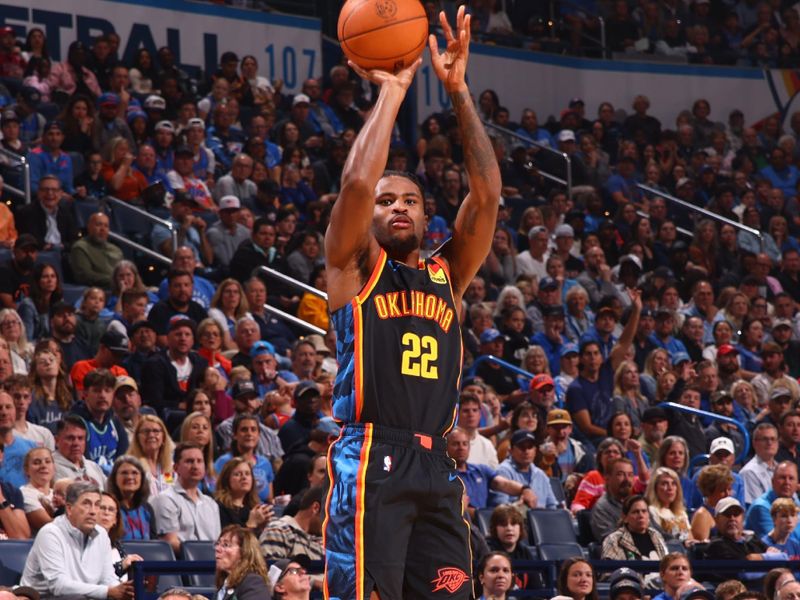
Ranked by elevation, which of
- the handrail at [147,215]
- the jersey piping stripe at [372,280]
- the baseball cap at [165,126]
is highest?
the jersey piping stripe at [372,280]

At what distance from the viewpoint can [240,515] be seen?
9773 mm

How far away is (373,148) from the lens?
4719 millimetres

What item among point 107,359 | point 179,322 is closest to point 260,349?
point 179,322

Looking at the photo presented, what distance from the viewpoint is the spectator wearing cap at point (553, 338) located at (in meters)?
14.5

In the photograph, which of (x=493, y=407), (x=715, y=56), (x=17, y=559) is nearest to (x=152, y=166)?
(x=493, y=407)

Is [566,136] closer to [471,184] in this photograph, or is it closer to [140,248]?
[140,248]

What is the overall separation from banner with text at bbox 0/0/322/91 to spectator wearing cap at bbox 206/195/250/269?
12.9 ft

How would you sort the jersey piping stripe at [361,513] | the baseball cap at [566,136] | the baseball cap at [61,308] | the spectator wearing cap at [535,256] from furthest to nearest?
the baseball cap at [566,136], the spectator wearing cap at [535,256], the baseball cap at [61,308], the jersey piping stripe at [361,513]

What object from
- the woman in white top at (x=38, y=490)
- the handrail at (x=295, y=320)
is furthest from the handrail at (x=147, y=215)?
the woman in white top at (x=38, y=490)

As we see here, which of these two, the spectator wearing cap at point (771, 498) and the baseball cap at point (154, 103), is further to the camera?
the baseball cap at point (154, 103)

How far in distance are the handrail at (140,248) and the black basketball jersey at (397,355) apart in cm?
899

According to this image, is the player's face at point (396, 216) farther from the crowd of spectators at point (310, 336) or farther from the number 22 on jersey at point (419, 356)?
the crowd of spectators at point (310, 336)

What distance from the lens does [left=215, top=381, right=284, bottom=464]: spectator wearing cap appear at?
35.8ft

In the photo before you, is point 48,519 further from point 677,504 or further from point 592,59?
point 592,59
